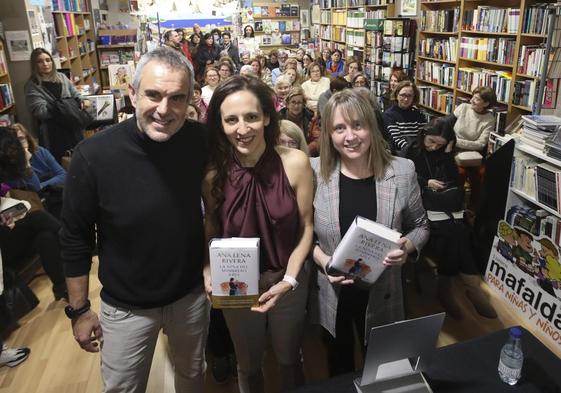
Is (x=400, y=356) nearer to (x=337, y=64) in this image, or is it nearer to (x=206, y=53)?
(x=206, y=53)

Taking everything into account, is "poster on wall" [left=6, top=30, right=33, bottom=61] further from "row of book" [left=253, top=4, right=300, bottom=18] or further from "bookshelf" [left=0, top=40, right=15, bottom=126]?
"row of book" [left=253, top=4, right=300, bottom=18]

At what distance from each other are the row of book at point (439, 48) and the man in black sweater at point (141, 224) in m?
4.79

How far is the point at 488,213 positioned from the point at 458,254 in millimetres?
573

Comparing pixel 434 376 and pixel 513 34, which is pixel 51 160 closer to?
pixel 434 376

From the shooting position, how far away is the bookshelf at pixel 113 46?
27.8 feet

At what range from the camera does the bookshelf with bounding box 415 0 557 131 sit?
4.12m

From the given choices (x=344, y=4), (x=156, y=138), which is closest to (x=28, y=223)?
(x=156, y=138)

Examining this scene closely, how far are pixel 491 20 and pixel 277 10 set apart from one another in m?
6.98

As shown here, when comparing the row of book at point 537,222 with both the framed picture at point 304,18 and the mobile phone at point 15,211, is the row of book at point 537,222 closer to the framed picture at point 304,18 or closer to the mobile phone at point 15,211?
the mobile phone at point 15,211

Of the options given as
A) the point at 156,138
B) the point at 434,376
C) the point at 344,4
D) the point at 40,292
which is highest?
the point at 344,4

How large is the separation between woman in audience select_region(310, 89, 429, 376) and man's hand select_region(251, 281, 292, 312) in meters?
0.18

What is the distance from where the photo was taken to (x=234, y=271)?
1.39 meters

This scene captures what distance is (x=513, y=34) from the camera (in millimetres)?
4293

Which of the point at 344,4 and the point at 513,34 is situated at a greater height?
the point at 344,4
